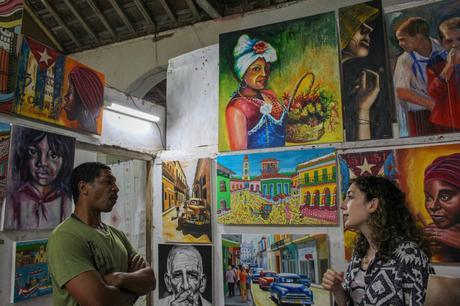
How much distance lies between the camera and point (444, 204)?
2.49m

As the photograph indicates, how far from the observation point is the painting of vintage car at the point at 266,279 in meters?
3.01

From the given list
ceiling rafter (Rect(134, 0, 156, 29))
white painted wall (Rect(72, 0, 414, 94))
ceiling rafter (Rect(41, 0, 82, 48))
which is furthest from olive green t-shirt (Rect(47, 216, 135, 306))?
ceiling rafter (Rect(41, 0, 82, 48))

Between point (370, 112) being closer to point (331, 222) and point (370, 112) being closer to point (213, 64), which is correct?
point (331, 222)

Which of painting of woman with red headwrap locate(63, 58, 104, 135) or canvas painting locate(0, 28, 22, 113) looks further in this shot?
painting of woman with red headwrap locate(63, 58, 104, 135)

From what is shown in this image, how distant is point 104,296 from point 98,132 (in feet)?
5.76

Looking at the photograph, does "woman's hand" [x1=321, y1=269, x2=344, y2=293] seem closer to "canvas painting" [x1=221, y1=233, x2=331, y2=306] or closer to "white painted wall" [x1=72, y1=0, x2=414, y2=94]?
"canvas painting" [x1=221, y1=233, x2=331, y2=306]

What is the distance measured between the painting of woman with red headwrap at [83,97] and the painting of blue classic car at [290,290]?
6.15 ft

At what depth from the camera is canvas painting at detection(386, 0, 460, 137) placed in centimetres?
257

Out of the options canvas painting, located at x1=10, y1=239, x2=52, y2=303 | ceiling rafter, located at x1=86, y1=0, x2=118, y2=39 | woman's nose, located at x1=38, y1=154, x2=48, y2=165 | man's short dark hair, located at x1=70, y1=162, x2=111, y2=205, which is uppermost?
ceiling rafter, located at x1=86, y1=0, x2=118, y2=39

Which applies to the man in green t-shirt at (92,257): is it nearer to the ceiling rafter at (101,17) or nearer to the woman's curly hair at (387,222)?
the woman's curly hair at (387,222)

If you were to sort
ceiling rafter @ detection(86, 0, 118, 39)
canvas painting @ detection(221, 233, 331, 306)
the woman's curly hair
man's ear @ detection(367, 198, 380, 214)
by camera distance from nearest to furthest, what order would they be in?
the woman's curly hair
man's ear @ detection(367, 198, 380, 214)
canvas painting @ detection(221, 233, 331, 306)
ceiling rafter @ detection(86, 0, 118, 39)

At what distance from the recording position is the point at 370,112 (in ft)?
9.18

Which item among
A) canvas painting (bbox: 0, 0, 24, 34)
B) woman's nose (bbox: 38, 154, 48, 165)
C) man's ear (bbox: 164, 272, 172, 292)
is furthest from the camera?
man's ear (bbox: 164, 272, 172, 292)

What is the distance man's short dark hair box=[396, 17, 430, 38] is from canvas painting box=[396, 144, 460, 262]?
85 centimetres
